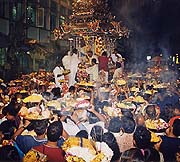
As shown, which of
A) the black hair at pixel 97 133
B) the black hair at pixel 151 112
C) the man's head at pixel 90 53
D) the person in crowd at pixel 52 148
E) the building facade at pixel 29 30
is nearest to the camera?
the person in crowd at pixel 52 148

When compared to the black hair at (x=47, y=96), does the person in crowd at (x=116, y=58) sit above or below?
above

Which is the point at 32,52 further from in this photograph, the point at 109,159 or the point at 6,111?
the point at 109,159

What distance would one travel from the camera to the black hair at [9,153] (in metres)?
4.19

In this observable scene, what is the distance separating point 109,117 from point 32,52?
4249 millimetres

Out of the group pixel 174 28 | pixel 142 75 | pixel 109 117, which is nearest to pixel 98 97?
pixel 109 117

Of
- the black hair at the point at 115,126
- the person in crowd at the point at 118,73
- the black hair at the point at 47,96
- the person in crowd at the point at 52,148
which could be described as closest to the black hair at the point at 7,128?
the person in crowd at the point at 52,148

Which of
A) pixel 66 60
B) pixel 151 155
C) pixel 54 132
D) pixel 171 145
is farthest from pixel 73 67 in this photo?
pixel 151 155

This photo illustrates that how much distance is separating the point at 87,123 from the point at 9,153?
116cm

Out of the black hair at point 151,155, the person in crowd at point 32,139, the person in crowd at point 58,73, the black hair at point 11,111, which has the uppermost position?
the person in crowd at point 58,73

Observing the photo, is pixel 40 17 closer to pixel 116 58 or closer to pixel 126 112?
pixel 116 58

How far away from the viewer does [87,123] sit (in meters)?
4.86

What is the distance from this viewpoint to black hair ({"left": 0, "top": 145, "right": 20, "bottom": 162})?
13.8 feet

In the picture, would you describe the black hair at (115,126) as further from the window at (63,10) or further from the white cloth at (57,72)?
the window at (63,10)

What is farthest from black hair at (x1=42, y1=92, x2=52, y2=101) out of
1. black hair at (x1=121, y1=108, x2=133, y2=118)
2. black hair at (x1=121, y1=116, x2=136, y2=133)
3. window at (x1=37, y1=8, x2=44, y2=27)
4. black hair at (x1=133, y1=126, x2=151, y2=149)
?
black hair at (x1=133, y1=126, x2=151, y2=149)
